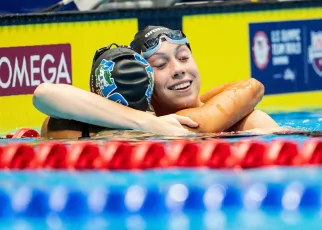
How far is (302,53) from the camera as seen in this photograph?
8.01 meters

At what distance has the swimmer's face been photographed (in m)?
5.04

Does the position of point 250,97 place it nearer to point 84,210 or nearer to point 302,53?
point 84,210

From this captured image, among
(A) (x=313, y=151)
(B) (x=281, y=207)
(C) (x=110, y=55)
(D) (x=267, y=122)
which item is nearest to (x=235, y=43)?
(D) (x=267, y=122)

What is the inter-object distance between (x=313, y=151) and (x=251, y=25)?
4.09 metres

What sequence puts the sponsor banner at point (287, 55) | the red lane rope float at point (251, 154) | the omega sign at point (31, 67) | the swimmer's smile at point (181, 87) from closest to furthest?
the red lane rope float at point (251, 154)
the swimmer's smile at point (181, 87)
the omega sign at point (31, 67)
the sponsor banner at point (287, 55)

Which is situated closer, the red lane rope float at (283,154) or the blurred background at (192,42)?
the red lane rope float at (283,154)

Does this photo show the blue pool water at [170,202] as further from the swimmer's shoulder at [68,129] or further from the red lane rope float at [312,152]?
the swimmer's shoulder at [68,129]

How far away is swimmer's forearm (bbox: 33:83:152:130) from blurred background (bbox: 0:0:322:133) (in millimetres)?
2351


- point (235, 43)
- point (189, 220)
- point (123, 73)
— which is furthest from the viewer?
point (235, 43)

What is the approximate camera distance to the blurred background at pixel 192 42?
6949 millimetres

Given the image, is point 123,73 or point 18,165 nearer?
point 18,165

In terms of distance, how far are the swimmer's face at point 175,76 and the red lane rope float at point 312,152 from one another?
1261 millimetres

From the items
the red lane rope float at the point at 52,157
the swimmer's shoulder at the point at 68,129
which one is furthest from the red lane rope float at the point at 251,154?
the swimmer's shoulder at the point at 68,129

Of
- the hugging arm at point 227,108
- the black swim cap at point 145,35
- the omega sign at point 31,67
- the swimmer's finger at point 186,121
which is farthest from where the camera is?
the omega sign at point 31,67
